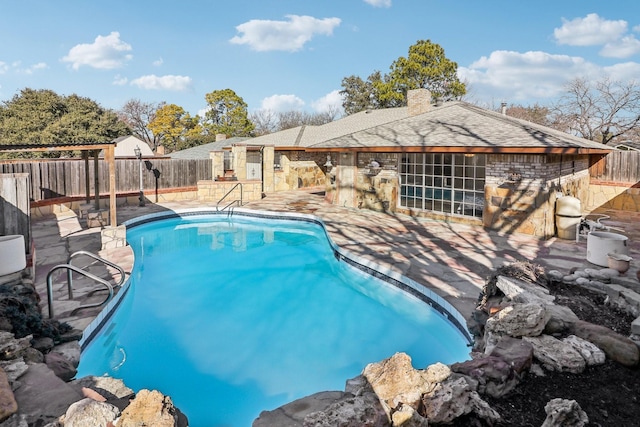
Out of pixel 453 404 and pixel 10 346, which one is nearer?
pixel 453 404

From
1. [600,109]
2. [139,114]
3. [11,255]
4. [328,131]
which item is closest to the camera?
[11,255]

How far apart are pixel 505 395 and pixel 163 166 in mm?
16452

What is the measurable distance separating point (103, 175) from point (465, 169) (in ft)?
44.0

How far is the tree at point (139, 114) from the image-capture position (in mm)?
43188

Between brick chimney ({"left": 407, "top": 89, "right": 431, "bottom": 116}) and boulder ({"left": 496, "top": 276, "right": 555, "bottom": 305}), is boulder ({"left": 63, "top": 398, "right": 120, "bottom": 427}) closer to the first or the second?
boulder ({"left": 496, "top": 276, "right": 555, "bottom": 305})

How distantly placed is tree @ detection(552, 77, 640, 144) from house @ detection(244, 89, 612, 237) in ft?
40.1

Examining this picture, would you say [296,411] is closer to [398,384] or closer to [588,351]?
[398,384]

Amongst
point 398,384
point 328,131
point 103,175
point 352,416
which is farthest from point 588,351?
point 328,131

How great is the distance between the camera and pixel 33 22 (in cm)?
1817

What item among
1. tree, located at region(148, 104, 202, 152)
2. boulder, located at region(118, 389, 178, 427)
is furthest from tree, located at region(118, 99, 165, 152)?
boulder, located at region(118, 389, 178, 427)

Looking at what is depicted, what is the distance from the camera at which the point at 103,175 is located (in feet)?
50.8

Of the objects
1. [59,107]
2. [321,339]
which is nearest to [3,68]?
[59,107]

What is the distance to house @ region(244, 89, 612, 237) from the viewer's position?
10109 millimetres

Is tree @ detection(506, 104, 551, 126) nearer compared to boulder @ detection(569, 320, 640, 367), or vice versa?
boulder @ detection(569, 320, 640, 367)
